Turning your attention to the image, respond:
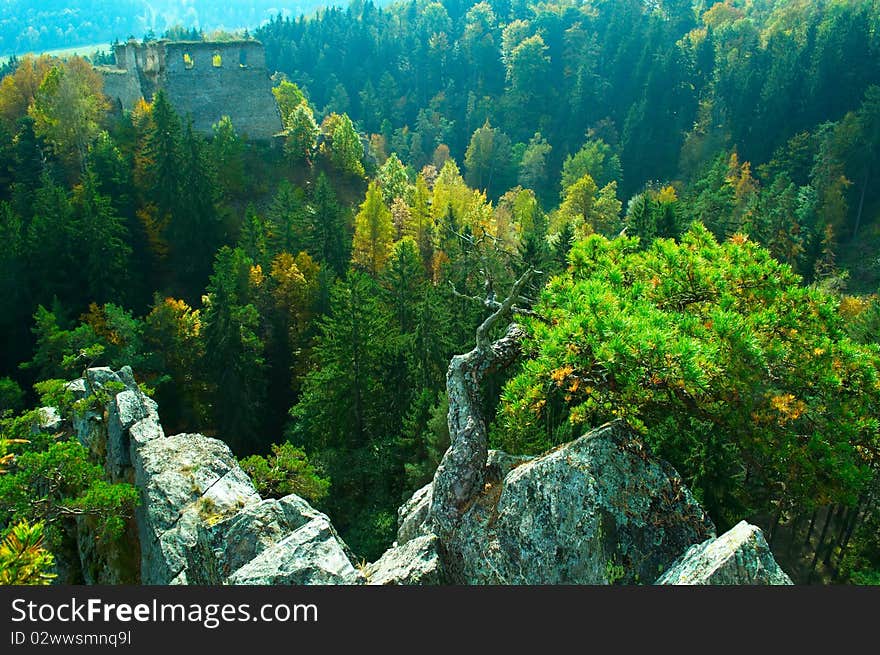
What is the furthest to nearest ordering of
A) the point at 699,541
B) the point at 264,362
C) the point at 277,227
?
the point at 277,227
the point at 264,362
the point at 699,541

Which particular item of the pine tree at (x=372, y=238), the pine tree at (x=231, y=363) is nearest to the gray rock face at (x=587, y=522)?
the pine tree at (x=231, y=363)

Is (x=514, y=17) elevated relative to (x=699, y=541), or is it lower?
elevated

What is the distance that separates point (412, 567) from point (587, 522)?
3.74 m

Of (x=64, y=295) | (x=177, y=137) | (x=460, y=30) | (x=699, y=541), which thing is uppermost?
(x=460, y=30)

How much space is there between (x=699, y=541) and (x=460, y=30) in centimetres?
16202

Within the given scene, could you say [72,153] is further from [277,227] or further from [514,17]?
[514,17]

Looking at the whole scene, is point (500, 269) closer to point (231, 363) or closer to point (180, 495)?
point (231, 363)

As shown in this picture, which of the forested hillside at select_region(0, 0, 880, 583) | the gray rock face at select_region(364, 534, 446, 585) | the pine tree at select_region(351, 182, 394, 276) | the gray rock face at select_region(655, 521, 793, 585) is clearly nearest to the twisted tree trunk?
the gray rock face at select_region(364, 534, 446, 585)

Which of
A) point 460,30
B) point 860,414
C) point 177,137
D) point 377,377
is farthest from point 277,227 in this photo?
point 460,30

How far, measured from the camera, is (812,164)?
8288 cm

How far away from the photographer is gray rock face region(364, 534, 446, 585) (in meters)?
13.2

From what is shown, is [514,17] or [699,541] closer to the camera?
[699,541]

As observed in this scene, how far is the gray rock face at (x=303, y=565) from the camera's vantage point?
13047 millimetres

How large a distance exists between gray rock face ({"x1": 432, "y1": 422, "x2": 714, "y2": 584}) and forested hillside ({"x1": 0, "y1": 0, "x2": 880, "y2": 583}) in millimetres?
1261
